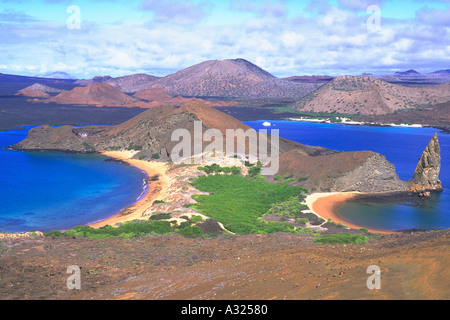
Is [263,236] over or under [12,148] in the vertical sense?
under

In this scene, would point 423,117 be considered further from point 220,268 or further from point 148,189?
point 220,268

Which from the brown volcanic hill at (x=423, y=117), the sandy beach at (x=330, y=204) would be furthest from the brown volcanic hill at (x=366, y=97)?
the sandy beach at (x=330, y=204)

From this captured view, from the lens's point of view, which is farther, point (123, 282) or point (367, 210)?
point (367, 210)

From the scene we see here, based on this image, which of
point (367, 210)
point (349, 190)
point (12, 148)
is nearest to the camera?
point (367, 210)

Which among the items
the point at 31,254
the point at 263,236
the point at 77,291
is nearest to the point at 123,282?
the point at 77,291

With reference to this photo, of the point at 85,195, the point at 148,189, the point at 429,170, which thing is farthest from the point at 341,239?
the point at 85,195

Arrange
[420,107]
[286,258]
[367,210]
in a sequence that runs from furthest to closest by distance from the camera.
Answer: [420,107]
[367,210]
[286,258]
